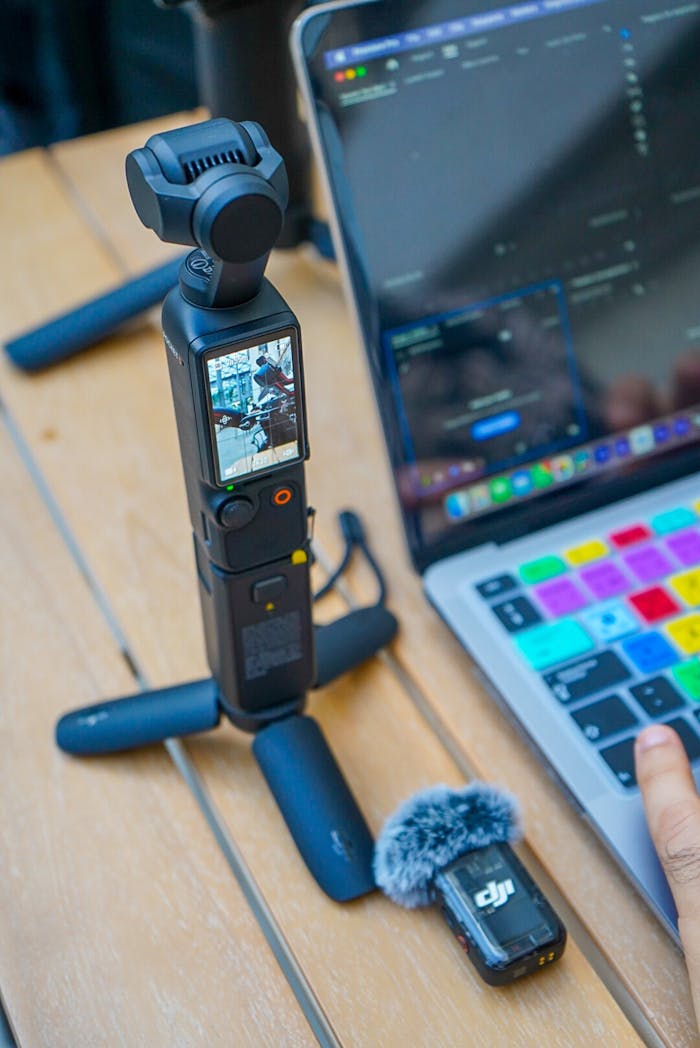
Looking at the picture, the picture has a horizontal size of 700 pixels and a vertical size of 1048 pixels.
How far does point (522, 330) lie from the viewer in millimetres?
692

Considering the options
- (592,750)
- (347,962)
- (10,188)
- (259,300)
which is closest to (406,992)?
(347,962)

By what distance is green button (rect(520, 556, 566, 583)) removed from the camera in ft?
2.24

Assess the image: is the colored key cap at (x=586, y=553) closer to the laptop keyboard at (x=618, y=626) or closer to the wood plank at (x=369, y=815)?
the laptop keyboard at (x=618, y=626)

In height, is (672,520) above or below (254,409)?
below

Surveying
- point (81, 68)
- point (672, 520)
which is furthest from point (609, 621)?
point (81, 68)

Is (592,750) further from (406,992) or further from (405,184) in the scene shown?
(405,184)

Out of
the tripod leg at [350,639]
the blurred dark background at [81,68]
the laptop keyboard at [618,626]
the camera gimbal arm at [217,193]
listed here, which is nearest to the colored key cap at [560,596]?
the laptop keyboard at [618,626]

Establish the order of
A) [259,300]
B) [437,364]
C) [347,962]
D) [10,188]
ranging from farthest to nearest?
[10,188] → [437,364] → [347,962] → [259,300]

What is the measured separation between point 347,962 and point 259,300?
0.35 metres

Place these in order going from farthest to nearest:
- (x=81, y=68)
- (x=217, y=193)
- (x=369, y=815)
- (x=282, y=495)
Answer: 1. (x=81, y=68)
2. (x=369, y=815)
3. (x=282, y=495)
4. (x=217, y=193)

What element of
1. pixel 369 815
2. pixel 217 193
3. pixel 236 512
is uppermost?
pixel 217 193

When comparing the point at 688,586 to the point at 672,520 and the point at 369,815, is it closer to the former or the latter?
the point at 672,520

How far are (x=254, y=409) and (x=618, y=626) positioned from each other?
11.9 inches

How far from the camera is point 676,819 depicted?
540mm
